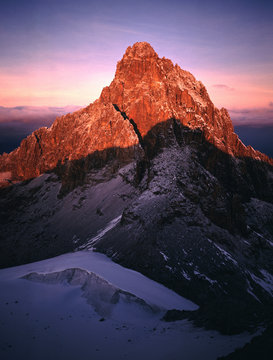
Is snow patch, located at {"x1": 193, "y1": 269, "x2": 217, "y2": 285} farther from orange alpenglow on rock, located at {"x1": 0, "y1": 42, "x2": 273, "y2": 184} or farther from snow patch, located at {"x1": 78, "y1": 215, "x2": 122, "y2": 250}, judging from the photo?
orange alpenglow on rock, located at {"x1": 0, "y1": 42, "x2": 273, "y2": 184}

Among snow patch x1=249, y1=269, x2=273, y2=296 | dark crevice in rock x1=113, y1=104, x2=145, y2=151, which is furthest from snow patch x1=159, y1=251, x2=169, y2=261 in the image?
dark crevice in rock x1=113, y1=104, x2=145, y2=151

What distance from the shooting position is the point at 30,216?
329 ft

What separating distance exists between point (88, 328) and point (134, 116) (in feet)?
284

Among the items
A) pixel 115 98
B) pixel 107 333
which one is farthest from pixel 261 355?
pixel 115 98

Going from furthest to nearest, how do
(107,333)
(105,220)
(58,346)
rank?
1. (105,220)
2. (107,333)
3. (58,346)

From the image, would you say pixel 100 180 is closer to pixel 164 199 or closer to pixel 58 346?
pixel 164 199

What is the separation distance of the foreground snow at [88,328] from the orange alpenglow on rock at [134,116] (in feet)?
224

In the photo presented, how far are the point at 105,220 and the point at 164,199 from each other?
22421 mm

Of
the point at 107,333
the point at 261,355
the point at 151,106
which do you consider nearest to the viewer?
the point at 261,355

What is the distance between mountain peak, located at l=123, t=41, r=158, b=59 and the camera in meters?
106

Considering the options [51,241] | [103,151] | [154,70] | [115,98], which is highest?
[154,70]

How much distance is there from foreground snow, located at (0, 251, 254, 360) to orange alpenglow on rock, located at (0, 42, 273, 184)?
68412 millimetres

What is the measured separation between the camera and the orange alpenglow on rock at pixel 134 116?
94.6 meters

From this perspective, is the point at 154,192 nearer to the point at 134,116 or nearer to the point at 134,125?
the point at 134,125
